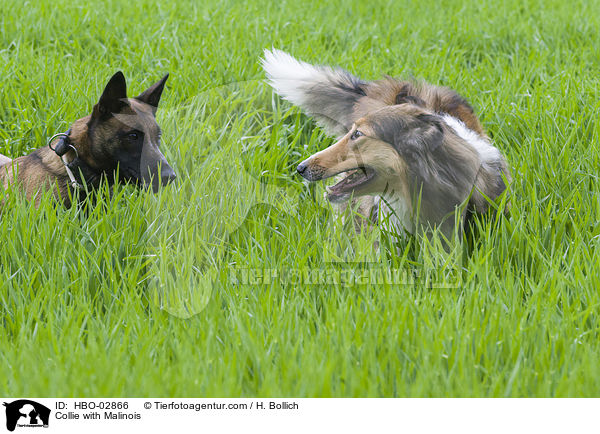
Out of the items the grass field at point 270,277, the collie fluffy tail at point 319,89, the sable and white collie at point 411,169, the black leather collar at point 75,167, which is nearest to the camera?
the grass field at point 270,277

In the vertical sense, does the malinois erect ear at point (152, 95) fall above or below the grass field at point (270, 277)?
above

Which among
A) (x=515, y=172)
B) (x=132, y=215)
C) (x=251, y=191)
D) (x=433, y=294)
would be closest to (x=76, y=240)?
(x=132, y=215)

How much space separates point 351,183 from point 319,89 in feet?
2.94

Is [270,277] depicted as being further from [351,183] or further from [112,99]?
[112,99]

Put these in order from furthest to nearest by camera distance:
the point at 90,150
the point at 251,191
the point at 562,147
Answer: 1. the point at 562,147
2. the point at 90,150
3. the point at 251,191

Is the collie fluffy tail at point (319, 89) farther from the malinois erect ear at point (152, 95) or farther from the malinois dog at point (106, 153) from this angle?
the malinois dog at point (106, 153)

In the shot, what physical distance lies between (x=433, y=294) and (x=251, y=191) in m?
0.88

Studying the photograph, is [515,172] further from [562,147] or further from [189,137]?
[189,137]

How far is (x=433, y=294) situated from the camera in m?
2.70
